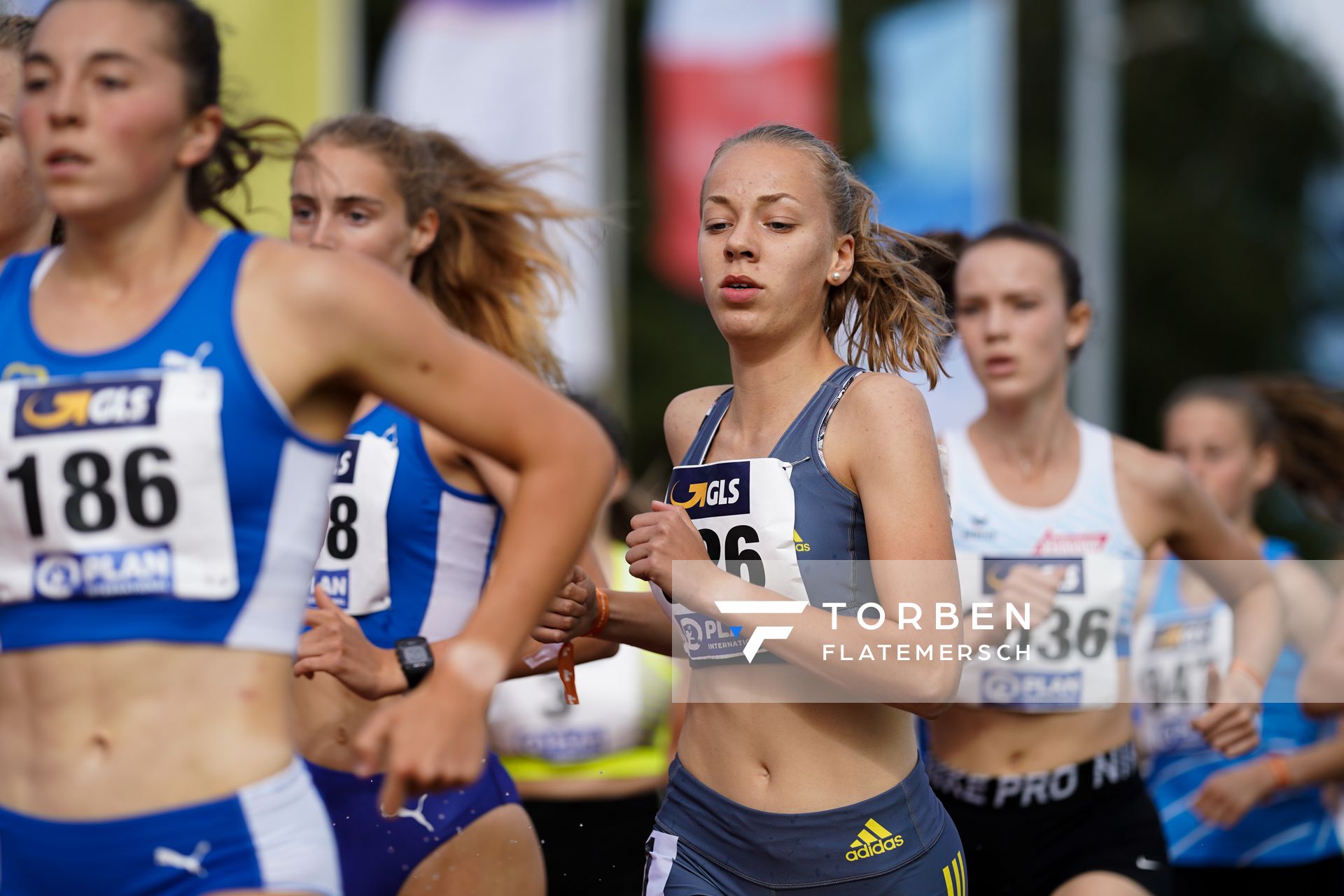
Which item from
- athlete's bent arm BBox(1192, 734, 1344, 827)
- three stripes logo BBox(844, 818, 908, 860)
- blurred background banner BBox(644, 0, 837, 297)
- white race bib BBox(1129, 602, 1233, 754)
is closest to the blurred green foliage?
blurred background banner BBox(644, 0, 837, 297)

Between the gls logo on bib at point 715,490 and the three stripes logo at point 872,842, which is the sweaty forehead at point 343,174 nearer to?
the gls logo on bib at point 715,490

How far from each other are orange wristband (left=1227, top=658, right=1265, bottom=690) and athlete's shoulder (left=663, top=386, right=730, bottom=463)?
225 centimetres

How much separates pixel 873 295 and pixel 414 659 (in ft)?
4.27

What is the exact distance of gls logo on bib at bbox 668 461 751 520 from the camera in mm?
3500

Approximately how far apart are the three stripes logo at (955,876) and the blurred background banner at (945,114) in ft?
37.0

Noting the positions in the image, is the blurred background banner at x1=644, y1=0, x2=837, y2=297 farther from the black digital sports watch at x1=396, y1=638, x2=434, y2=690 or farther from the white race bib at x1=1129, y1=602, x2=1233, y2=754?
the black digital sports watch at x1=396, y1=638, x2=434, y2=690

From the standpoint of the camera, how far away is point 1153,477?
4.96 meters

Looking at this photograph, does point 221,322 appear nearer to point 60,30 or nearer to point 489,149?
point 60,30

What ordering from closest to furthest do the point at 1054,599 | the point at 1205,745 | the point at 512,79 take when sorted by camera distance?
the point at 1054,599 → the point at 1205,745 → the point at 512,79

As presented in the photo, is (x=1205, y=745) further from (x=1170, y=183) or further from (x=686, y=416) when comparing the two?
(x=1170, y=183)

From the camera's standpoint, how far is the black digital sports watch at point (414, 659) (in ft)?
11.7

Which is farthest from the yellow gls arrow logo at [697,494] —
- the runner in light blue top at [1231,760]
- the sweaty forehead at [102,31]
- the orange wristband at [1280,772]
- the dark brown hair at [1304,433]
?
the dark brown hair at [1304,433]

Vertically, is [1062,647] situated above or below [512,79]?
below

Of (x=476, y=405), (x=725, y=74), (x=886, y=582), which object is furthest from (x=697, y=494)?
(x=725, y=74)
